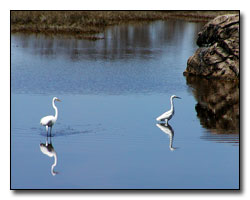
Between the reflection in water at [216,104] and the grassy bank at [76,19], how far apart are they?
775cm

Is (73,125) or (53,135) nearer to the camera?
(53,135)

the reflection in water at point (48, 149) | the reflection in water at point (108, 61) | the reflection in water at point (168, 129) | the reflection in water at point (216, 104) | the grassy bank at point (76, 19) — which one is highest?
the grassy bank at point (76, 19)

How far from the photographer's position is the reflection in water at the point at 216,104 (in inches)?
800

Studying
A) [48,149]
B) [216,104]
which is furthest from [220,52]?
[48,149]

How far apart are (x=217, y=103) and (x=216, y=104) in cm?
22

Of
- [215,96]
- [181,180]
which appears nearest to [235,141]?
[181,180]

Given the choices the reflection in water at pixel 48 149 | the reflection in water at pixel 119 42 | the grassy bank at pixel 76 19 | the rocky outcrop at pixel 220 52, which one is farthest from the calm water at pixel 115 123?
the grassy bank at pixel 76 19

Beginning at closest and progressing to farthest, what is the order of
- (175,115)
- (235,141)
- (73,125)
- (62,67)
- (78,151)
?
1. (78,151)
2. (235,141)
3. (73,125)
4. (175,115)
5. (62,67)

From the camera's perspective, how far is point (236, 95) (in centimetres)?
2656

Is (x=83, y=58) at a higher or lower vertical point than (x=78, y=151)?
higher

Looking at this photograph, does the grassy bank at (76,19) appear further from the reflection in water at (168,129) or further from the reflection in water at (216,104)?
the reflection in water at (168,129)

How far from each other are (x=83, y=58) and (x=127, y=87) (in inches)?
323

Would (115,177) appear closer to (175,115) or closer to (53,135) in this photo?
(53,135)

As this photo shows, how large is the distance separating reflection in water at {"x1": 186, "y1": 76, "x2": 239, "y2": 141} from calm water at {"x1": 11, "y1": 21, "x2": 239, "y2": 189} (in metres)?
0.05
